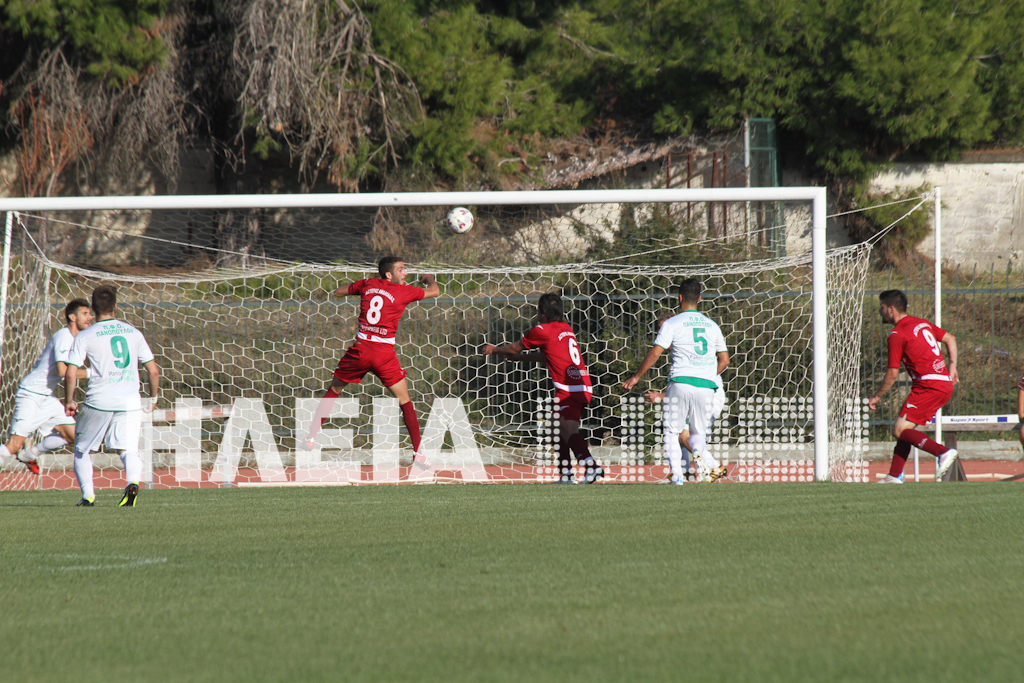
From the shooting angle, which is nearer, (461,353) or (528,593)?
(528,593)

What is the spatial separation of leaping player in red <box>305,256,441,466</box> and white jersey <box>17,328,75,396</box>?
96.5 inches

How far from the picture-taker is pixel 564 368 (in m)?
10.1

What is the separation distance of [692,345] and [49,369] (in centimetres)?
594

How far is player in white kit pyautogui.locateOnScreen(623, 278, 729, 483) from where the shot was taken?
31.2 feet

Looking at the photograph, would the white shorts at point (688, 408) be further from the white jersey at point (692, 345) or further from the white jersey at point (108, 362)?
the white jersey at point (108, 362)

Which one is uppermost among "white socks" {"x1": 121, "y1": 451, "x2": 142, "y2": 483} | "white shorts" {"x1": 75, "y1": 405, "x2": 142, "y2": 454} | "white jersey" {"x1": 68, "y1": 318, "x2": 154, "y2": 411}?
"white jersey" {"x1": 68, "y1": 318, "x2": 154, "y2": 411}

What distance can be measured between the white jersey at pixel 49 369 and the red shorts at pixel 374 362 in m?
2.53

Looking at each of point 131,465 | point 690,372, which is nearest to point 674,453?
point 690,372

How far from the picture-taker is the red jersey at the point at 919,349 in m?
10.1

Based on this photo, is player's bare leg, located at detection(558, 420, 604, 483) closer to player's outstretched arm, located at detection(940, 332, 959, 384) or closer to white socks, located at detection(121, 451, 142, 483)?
player's outstretched arm, located at detection(940, 332, 959, 384)

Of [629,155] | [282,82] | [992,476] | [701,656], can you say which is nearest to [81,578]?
[701,656]

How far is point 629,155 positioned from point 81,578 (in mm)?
17673

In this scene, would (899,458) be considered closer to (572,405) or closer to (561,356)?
(572,405)

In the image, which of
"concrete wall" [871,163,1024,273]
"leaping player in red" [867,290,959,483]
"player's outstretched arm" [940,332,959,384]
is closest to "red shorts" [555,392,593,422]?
"leaping player in red" [867,290,959,483]
